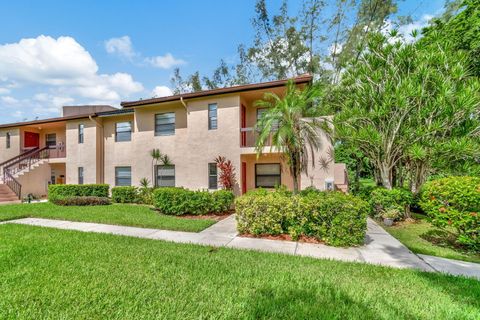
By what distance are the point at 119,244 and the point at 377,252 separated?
6448mm

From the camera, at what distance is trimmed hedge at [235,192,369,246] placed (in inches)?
233

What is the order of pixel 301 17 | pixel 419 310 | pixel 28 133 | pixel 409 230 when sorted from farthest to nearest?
1. pixel 301 17
2. pixel 28 133
3. pixel 409 230
4. pixel 419 310

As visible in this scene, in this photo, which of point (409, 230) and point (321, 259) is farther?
point (409, 230)

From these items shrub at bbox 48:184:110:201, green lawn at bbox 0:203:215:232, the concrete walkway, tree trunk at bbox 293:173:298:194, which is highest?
tree trunk at bbox 293:173:298:194

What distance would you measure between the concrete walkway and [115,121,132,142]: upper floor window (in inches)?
294

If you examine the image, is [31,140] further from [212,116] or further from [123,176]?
[212,116]

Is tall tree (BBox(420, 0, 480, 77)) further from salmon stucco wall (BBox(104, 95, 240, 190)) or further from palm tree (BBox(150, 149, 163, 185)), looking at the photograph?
palm tree (BBox(150, 149, 163, 185))

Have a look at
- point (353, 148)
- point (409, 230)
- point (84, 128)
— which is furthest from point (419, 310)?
point (84, 128)

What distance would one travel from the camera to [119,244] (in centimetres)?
564

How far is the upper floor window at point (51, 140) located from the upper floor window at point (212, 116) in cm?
1519

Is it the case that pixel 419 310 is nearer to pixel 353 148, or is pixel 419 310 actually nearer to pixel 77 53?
pixel 353 148

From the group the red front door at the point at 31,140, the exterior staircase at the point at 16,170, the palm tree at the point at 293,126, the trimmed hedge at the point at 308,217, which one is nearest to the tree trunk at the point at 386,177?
the palm tree at the point at 293,126

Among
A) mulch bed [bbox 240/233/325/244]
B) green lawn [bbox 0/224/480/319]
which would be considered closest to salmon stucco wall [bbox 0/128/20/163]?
green lawn [bbox 0/224/480/319]

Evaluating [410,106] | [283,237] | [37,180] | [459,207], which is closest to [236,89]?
[410,106]
